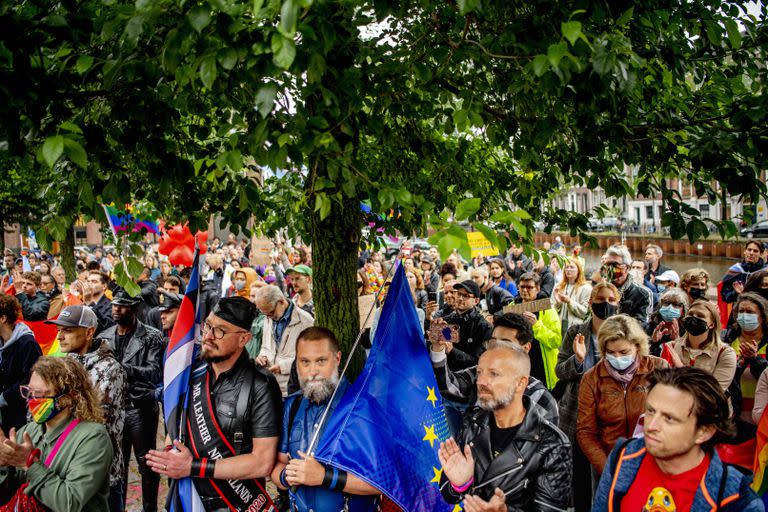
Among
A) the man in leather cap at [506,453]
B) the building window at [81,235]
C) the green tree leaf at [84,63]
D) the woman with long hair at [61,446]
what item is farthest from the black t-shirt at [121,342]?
the building window at [81,235]

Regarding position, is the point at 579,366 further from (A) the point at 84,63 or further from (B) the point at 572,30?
(A) the point at 84,63

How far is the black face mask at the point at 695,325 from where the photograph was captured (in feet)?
16.1

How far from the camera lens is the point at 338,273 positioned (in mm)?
4188

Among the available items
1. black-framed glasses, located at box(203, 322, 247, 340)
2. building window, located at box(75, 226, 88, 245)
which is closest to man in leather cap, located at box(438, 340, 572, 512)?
black-framed glasses, located at box(203, 322, 247, 340)

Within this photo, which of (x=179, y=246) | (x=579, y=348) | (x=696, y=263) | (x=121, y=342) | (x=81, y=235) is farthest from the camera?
(x=81, y=235)

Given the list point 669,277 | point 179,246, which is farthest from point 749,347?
point 179,246

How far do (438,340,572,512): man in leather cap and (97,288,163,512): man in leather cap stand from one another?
125 inches

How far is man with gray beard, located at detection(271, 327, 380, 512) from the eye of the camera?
334 centimetres

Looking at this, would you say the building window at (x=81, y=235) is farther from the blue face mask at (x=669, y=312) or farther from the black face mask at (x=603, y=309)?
the black face mask at (x=603, y=309)

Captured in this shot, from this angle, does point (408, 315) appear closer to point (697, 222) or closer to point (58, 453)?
point (697, 222)

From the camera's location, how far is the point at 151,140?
3.04m

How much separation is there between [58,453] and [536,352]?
4.43m

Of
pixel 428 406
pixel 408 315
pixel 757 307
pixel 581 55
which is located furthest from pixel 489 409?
pixel 757 307

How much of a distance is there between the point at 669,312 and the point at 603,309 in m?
1.31
